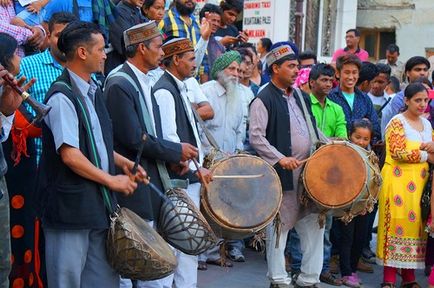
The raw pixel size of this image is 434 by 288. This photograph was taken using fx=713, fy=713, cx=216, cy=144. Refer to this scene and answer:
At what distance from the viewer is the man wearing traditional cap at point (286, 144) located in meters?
5.80

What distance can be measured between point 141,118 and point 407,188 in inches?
112

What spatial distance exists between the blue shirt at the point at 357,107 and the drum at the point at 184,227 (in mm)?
2686

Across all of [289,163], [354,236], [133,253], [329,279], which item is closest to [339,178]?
[289,163]

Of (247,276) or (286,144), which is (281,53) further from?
(247,276)

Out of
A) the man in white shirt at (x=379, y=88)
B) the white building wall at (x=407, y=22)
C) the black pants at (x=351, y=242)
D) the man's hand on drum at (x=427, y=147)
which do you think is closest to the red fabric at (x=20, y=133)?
the black pants at (x=351, y=242)

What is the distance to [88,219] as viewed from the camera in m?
3.73

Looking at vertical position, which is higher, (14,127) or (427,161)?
(14,127)

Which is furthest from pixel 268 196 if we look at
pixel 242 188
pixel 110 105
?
pixel 110 105

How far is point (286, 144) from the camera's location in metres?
5.82

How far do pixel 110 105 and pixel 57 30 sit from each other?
74 centimetres

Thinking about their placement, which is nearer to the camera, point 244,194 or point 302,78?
point 244,194

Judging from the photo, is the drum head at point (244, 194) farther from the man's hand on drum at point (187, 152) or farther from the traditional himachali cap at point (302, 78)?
the traditional himachali cap at point (302, 78)

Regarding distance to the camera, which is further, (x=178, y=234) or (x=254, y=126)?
(x=254, y=126)

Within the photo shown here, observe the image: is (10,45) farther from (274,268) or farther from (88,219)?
(274,268)
